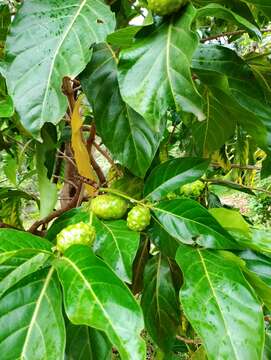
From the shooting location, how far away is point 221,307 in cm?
48

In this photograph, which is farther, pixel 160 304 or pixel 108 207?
pixel 160 304

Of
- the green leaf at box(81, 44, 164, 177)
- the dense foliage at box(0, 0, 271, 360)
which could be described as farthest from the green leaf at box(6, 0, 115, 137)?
the green leaf at box(81, 44, 164, 177)

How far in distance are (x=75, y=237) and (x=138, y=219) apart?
0.36 feet

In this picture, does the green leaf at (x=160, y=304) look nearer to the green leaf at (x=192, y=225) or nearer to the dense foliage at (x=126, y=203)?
the dense foliage at (x=126, y=203)

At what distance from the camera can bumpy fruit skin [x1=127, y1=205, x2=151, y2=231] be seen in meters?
0.61

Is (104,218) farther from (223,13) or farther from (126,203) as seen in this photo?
(223,13)

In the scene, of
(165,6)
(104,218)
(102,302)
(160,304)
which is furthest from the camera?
(160,304)

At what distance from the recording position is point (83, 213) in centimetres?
64

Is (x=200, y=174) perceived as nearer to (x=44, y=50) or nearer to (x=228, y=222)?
(x=228, y=222)

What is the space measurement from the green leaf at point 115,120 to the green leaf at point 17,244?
0.20m

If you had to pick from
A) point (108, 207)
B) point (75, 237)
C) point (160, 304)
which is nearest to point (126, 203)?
point (108, 207)

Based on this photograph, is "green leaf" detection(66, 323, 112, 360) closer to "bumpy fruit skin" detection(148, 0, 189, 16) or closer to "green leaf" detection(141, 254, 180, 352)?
"green leaf" detection(141, 254, 180, 352)

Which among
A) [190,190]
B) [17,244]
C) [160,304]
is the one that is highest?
[17,244]

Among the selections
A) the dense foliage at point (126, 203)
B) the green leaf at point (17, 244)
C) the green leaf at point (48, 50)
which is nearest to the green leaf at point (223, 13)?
the dense foliage at point (126, 203)
